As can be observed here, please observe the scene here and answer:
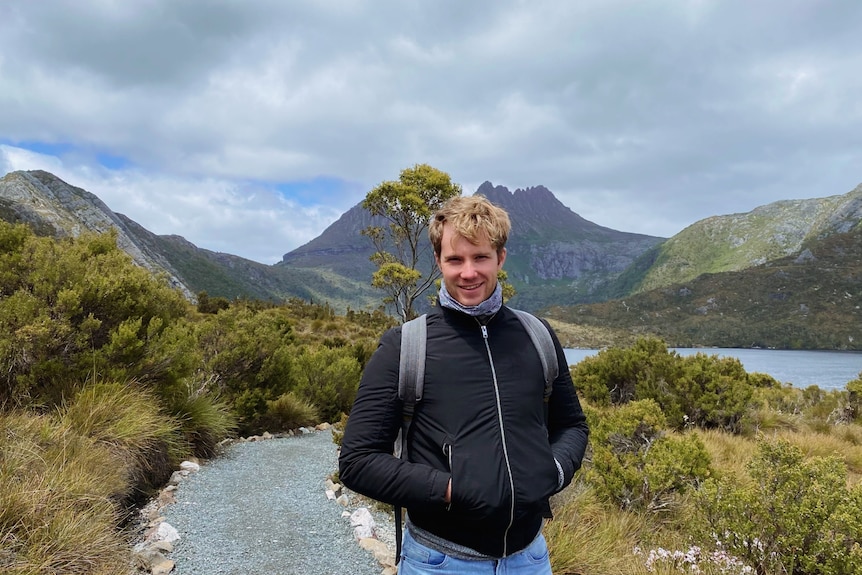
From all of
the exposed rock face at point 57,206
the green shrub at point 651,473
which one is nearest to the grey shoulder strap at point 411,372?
the green shrub at point 651,473

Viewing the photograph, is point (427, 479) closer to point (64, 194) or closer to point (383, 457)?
point (383, 457)

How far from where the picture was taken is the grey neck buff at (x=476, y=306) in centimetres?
164

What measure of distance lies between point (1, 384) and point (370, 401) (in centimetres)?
500

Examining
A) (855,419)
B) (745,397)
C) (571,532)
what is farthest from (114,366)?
(855,419)

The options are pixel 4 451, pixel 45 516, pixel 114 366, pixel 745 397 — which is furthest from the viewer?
pixel 745 397

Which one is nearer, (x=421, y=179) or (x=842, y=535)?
(x=842, y=535)

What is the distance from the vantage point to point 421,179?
1509cm

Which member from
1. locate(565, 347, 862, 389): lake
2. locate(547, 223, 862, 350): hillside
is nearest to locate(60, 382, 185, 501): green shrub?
locate(565, 347, 862, 389): lake

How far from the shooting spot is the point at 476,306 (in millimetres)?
1650

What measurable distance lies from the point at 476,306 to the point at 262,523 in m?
3.66

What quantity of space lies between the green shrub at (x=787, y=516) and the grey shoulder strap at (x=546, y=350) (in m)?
2.42

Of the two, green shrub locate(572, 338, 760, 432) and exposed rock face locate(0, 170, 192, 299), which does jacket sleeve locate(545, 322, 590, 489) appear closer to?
green shrub locate(572, 338, 760, 432)

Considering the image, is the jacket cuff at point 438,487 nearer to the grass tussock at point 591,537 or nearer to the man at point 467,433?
the man at point 467,433

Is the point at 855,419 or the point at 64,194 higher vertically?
the point at 64,194
